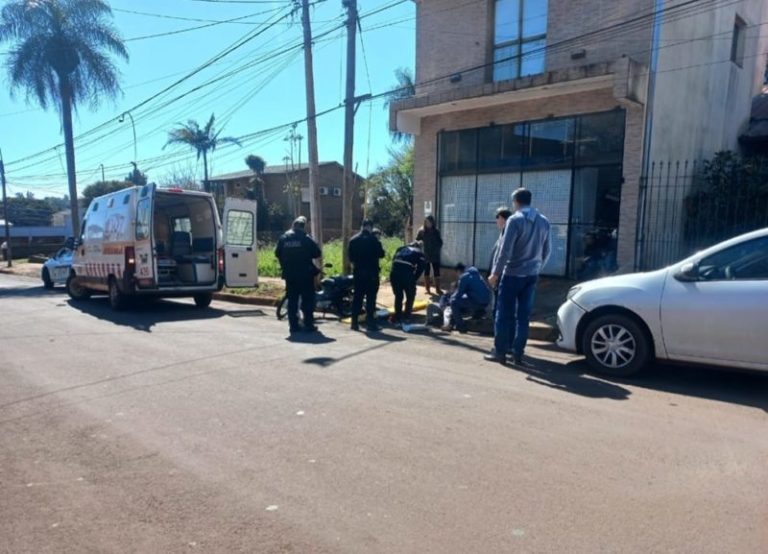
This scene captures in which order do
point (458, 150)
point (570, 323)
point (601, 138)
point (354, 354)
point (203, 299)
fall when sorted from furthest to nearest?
point (458, 150)
point (203, 299)
point (601, 138)
point (354, 354)
point (570, 323)

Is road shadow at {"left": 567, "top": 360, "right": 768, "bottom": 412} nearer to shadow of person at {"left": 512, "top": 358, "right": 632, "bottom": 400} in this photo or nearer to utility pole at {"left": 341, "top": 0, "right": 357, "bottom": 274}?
shadow of person at {"left": 512, "top": 358, "right": 632, "bottom": 400}

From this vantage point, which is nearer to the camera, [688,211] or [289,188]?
[688,211]

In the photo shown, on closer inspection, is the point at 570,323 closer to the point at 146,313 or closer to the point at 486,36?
the point at 146,313

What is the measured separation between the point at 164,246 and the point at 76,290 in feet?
9.76

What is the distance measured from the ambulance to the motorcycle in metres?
2.13

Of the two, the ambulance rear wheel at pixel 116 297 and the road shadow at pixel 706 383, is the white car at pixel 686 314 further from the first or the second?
the ambulance rear wheel at pixel 116 297

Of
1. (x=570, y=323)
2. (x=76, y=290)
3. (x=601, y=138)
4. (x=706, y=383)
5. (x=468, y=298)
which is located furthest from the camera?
(x=76, y=290)

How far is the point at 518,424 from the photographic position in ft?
14.0

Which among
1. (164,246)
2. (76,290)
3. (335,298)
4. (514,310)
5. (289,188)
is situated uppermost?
(289,188)

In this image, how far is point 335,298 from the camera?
9.86m

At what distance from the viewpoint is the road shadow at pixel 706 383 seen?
5047 mm

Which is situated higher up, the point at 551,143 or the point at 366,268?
the point at 551,143

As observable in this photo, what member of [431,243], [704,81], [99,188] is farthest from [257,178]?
[704,81]

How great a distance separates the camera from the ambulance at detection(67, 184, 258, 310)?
33.6ft
